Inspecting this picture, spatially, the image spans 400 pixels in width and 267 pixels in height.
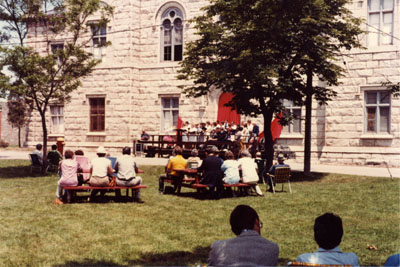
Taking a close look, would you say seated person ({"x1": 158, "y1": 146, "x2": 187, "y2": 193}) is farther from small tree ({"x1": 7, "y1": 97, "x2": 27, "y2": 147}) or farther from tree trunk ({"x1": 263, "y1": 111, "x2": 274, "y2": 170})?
small tree ({"x1": 7, "y1": 97, "x2": 27, "y2": 147})

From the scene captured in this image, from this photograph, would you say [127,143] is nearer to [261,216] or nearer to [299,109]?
[299,109]

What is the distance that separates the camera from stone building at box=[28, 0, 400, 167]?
2316cm

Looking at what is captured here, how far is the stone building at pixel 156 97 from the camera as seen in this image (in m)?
23.2

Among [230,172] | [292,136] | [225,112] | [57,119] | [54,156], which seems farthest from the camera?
[57,119]

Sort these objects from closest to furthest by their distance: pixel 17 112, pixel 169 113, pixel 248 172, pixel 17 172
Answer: pixel 248 172
pixel 17 172
pixel 169 113
pixel 17 112

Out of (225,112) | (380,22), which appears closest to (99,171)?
(225,112)

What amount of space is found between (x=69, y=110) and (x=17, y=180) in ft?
43.4

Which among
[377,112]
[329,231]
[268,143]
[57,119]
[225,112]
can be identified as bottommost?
[329,231]

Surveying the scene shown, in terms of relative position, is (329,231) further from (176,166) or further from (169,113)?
(169,113)

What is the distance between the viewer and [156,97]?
93.4 ft

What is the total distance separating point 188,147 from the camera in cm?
2341

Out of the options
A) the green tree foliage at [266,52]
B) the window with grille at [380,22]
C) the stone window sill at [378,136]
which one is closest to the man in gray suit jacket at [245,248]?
the green tree foliage at [266,52]

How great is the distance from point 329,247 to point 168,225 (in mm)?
5939

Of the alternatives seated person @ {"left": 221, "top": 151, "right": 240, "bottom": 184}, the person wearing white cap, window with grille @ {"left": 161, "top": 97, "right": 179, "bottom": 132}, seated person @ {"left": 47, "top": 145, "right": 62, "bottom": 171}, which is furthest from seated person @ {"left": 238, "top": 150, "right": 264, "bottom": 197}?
window with grille @ {"left": 161, "top": 97, "right": 179, "bottom": 132}
